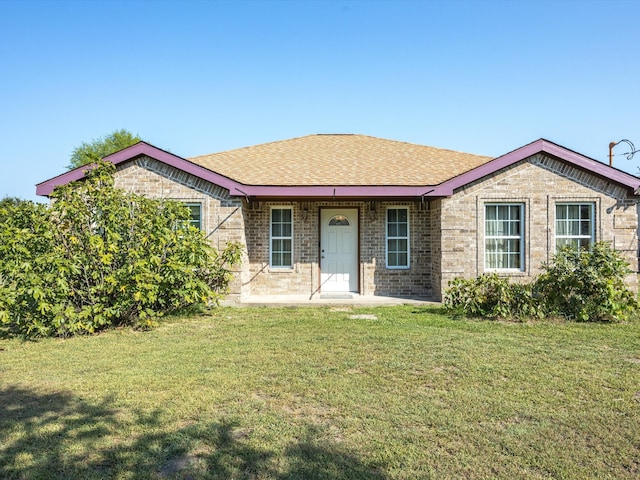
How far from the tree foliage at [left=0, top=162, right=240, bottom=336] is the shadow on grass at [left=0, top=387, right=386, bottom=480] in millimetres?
3567

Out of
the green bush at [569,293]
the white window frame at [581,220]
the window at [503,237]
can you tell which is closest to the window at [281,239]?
the green bush at [569,293]

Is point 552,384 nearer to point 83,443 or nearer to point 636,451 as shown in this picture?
point 636,451

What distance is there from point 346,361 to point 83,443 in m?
3.28

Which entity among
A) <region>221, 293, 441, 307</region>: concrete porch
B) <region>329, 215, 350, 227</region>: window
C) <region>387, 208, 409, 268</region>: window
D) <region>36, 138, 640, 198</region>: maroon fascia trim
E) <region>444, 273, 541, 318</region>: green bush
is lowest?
<region>221, 293, 441, 307</region>: concrete porch

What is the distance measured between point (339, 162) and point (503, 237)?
5.29 meters

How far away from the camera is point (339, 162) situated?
1344 cm

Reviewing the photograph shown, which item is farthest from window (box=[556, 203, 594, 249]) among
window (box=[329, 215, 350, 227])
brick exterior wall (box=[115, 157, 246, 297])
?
brick exterior wall (box=[115, 157, 246, 297])

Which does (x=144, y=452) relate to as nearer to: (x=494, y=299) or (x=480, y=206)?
(x=494, y=299)

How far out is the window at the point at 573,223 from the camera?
1109 centimetres

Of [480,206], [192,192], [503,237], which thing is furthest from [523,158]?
[192,192]

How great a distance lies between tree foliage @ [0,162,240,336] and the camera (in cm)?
728

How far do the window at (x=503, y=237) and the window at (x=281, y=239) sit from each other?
5.33m

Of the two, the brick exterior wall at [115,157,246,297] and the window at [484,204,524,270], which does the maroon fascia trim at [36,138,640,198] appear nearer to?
the brick exterior wall at [115,157,246,297]

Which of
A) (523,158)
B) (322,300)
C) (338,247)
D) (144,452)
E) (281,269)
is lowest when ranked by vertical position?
(144,452)
